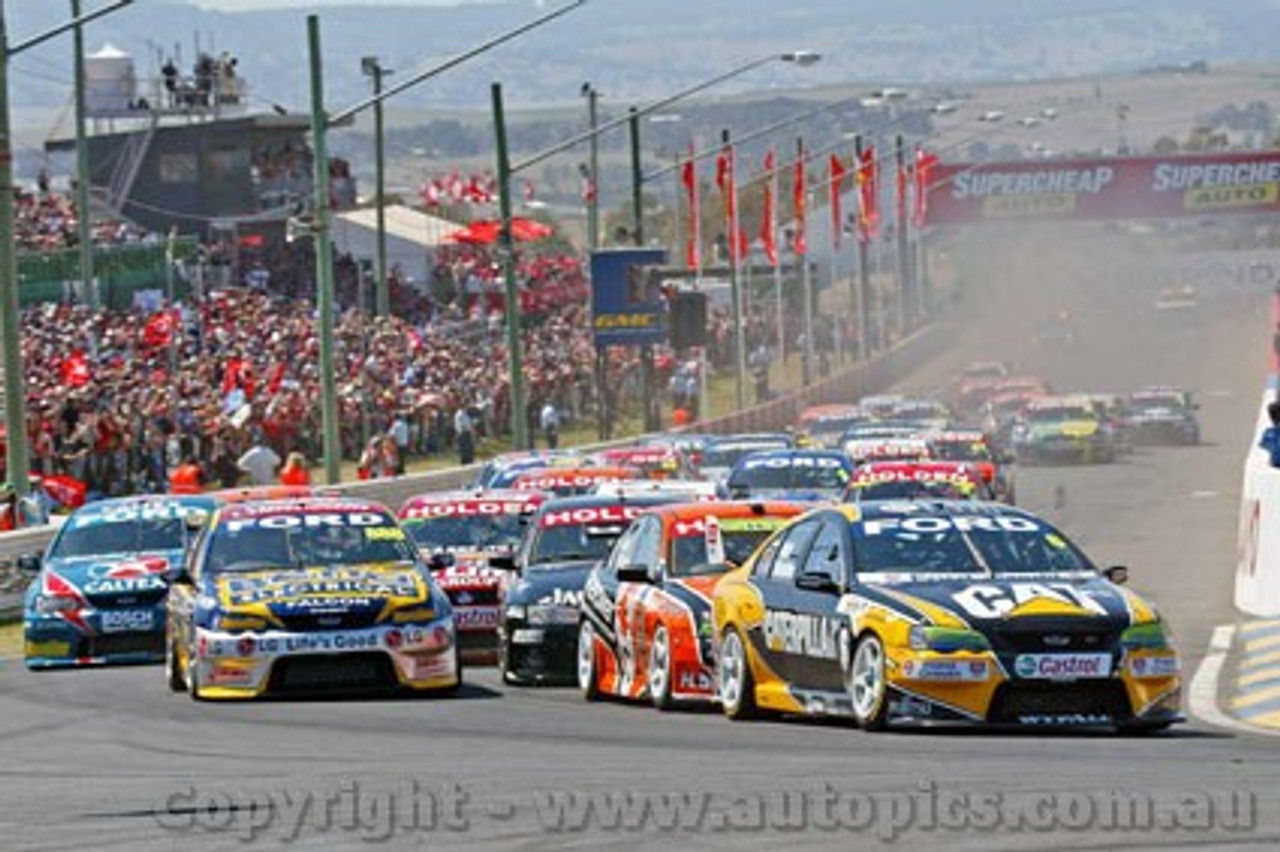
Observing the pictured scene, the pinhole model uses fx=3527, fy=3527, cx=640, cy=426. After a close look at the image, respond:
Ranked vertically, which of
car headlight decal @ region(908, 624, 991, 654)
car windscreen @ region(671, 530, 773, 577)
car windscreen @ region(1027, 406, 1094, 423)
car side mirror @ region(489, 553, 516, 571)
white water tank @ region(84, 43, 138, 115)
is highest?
white water tank @ region(84, 43, 138, 115)

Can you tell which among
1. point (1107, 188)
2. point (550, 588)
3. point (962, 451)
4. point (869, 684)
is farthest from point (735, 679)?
point (1107, 188)

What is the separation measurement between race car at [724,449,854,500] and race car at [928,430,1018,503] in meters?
5.86

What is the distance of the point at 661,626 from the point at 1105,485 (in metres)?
36.2

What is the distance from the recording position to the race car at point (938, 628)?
57.4 feet

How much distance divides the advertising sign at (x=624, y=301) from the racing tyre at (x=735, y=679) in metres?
43.6

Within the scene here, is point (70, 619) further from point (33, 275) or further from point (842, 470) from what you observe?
point (33, 275)

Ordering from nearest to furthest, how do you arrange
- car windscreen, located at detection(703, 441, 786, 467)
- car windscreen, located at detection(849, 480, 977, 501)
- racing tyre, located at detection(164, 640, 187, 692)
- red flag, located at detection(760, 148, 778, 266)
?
racing tyre, located at detection(164, 640, 187, 692), car windscreen, located at detection(849, 480, 977, 501), car windscreen, located at detection(703, 441, 786, 467), red flag, located at detection(760, 148, 778, 266)

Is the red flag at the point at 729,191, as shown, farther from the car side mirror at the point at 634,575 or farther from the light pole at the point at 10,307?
the car side mirror at the point at 634,575

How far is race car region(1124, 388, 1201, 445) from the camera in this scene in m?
69.8

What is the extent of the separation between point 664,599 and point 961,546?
2.77 meters

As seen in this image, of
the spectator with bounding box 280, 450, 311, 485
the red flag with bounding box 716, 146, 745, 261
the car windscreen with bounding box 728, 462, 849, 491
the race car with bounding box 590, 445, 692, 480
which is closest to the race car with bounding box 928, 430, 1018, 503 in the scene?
the race car with bounding box 590, 445, 692, 480

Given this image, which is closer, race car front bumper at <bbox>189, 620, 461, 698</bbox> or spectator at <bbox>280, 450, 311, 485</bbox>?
race car front bumper at <bbox>189, 620, 461, 698</bbox>

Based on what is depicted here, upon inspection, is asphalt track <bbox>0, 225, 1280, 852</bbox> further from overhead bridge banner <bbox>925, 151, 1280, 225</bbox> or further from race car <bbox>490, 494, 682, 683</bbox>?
overhead bridge banner <bbox>925, 151, 1280, 225</bbox>

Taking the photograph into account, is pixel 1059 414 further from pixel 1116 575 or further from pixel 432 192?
pixel 1116 575
